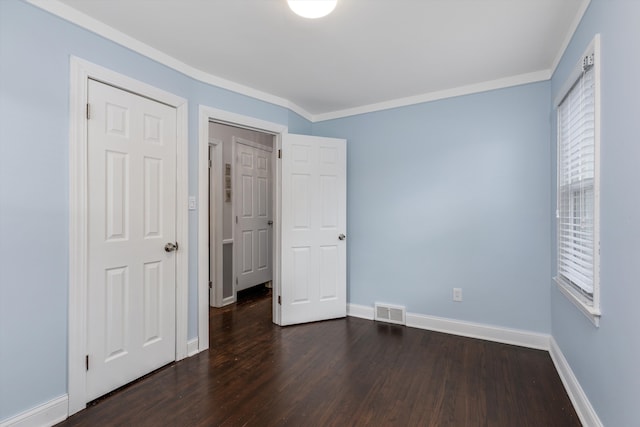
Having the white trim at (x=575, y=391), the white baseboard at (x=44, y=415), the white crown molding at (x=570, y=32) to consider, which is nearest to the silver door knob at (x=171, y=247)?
the white baseboard at (x=44, y=415)

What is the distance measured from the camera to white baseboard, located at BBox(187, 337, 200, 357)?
2.46 meters

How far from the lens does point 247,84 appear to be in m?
2.84

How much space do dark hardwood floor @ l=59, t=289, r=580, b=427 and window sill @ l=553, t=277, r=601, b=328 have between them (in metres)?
0.63

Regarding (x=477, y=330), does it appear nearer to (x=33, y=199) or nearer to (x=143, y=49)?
(x=33, y=199)

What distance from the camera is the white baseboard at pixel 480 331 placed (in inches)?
102

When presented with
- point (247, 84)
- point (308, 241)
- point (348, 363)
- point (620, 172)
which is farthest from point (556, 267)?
point (247, 84)

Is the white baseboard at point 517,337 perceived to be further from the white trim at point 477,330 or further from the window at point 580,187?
the window at point 580,187

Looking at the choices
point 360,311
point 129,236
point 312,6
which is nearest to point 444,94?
point 312,6

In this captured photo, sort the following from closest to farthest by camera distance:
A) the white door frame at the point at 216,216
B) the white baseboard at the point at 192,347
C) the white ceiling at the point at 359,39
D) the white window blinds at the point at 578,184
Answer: the white window blinds at the point at 578,184, the white ceiling at the point at 359,39, the white baseboard at the point at 192,347, the white door frame at the point at 216,216

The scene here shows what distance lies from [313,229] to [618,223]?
7.82ft

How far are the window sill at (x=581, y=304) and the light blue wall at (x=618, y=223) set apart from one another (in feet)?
0.14

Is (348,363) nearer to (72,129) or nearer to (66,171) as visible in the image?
(66,171)

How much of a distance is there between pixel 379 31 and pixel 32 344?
2.76 m

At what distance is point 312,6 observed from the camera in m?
1.60
